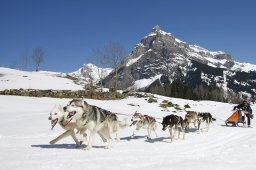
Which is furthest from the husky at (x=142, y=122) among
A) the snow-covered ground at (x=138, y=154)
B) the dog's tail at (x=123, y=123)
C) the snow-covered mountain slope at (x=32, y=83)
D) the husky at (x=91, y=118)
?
the snow-covered mountain slope at (x=32, y=83)

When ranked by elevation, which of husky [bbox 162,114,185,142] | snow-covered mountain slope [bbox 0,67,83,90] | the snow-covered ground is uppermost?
snow-covered mountain slope [bbox 0,67,83,90]

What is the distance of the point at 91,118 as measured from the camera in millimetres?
9391

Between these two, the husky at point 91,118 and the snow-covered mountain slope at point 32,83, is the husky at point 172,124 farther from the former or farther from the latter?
the snow-covered mountain slope at point 32,83

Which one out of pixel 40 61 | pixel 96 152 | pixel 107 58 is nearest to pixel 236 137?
pixel 96 152

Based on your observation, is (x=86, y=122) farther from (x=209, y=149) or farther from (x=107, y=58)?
(x=107, y=58)

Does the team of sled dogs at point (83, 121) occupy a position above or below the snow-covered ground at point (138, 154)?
above

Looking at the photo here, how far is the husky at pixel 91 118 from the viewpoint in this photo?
9109mm

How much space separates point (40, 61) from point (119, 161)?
80.9 meters

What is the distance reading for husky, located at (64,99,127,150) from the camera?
9109mm

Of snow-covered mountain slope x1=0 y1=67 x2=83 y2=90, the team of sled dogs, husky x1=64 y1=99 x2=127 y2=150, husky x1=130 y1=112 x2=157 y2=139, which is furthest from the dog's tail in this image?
snow-covered mountain slope x1=0 y1=67 x2=83 y2=90

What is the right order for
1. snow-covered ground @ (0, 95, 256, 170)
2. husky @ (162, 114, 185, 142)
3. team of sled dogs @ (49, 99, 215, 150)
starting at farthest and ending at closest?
husky @ (162, 114, 185, 142), team of sled dogs @ (49, 99, 215, 150), snow-covered ground @ (0, 95, 256, 170)

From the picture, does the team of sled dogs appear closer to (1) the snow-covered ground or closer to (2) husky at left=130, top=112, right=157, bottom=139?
(1) the snow-covered ground

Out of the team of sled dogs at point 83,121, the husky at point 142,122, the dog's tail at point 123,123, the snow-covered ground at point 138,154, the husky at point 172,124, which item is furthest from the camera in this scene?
the husky at point 142,122

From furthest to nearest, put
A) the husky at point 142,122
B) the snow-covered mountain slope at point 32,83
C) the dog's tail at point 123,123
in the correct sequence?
the snow-covered mountain slope at point 32,83 → the husky at point 142,122 → the dog's tail at point 123,123
